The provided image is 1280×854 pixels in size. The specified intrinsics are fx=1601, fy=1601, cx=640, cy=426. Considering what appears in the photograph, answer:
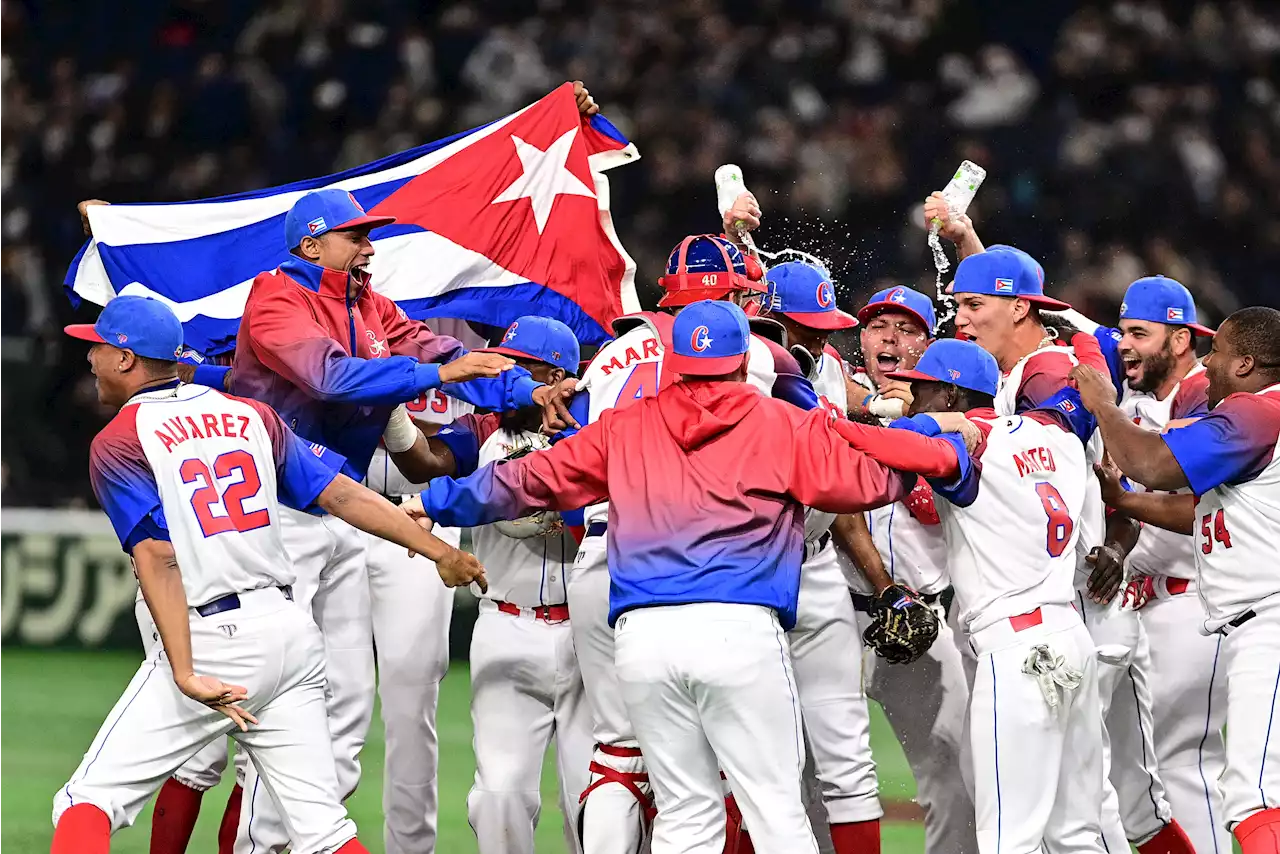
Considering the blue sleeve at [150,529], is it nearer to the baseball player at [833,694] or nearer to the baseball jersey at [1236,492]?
the baseball player at [833,694]

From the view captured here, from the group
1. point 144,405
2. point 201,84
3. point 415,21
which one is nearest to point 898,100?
point 415,21

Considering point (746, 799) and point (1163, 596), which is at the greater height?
point (746, 799)

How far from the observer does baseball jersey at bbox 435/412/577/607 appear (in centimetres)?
606

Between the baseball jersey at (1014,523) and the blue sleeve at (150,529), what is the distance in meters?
2.45

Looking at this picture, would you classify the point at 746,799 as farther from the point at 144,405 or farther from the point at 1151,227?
the point at 1151,227

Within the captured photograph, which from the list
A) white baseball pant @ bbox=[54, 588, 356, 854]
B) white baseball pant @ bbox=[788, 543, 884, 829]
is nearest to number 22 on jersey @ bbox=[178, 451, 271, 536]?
white baseball pant @ bbox=[54, 588, 356, 854]

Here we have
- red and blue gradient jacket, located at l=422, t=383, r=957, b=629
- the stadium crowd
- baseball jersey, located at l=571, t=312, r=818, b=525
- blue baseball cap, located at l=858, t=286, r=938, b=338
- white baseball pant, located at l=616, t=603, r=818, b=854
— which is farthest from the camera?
the stadium crowd

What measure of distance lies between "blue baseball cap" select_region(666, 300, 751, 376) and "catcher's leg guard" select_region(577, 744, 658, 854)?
1.43 meters

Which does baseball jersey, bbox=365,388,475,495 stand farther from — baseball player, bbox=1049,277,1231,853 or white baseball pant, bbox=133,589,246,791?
baseball player, bbox=1049,277,1231,853

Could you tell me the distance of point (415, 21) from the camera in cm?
1405

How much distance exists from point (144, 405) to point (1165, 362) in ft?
13.3

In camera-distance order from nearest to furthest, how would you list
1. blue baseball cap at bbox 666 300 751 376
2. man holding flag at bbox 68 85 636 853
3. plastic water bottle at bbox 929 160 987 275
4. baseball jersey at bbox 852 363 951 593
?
1. blue baseball cap at bbox 666 300 751 376
2. baseball jersey at bbox 852 363 951 593
3. plastic water bottle at bbox 929 160 987 275
4. man holding flag at bbox 68 85 636 853

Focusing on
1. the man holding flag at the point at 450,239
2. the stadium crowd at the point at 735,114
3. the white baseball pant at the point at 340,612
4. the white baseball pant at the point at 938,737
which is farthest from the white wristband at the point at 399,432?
the stadium crowd at the point at 735,114

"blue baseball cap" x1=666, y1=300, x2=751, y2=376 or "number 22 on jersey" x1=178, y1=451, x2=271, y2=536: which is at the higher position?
"blue baseball cap" x1=666, y1=300, x2=751, y2=376
